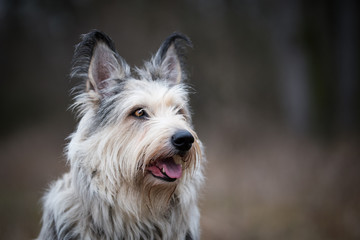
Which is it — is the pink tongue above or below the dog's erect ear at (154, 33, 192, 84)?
below

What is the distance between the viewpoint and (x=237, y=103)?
8.39 meters

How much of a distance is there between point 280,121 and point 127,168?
1115 cm

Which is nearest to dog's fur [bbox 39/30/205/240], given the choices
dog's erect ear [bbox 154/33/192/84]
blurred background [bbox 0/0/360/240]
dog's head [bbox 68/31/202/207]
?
dog's head [bbox 68/31/202/207]

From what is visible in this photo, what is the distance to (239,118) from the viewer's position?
24.0 feet

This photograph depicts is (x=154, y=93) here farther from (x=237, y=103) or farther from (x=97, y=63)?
(x=237, y=103)

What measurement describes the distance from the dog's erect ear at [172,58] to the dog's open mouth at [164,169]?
111 centimetres

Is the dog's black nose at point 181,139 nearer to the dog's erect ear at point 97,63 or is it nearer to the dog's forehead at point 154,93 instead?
the dog's forehead at point 154,93

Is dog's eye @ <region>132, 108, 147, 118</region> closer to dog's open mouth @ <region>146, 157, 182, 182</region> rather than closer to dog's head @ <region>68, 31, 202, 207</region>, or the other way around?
dog's head @ <region>68, 31, 202, 207</region>

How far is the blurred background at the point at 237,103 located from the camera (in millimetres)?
6414

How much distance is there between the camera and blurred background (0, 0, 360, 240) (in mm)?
6414

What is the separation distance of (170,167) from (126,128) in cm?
56

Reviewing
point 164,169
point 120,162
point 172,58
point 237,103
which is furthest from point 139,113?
point 237,103

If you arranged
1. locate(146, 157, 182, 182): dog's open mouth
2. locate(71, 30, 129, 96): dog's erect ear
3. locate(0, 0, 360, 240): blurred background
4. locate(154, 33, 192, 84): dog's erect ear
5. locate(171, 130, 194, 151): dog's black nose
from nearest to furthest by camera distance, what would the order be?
locate(171, 130, 194, 151): dog's black nose, locate(146, 157, 182, 182): dog's open mouth, locate(71, 30, 129, 96): dog's erect ear, locate(154, 33, 192, 84): dog's erect ear, locate(0, 0, 360, 240): blurred background

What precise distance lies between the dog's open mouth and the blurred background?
173cm
